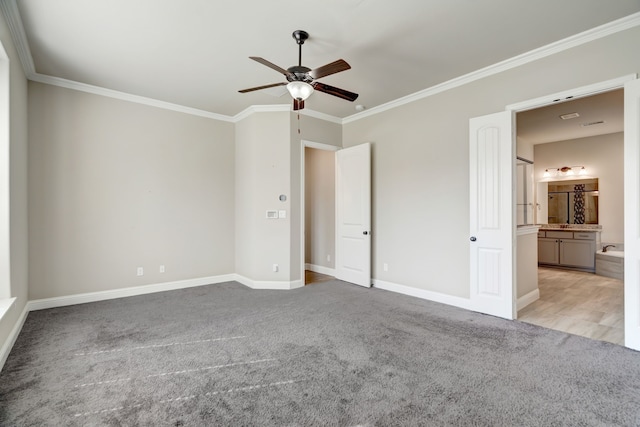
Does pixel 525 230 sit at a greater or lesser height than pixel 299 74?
lesser

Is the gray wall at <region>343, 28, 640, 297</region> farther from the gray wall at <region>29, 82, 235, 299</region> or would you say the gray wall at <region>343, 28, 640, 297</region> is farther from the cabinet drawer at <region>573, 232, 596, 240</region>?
the cabinet drawer at <region>573, 232, 596, 240</region>

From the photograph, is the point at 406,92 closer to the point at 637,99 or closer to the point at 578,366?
the point at 637,99

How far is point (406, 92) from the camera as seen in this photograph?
4.39 m

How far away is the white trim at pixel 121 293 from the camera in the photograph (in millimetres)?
3910

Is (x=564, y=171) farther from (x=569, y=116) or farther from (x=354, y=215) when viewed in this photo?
(x=354, y=215)

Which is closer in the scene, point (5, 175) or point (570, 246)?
point (5, 175)

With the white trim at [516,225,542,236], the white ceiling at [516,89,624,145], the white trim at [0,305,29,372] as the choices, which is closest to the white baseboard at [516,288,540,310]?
the white trim at [516,225,542,236]

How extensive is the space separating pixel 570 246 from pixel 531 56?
5.19 meters

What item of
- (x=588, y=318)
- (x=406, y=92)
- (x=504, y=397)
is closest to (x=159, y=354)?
(x=504, y=397)

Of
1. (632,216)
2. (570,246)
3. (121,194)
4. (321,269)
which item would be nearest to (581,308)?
(632,216)

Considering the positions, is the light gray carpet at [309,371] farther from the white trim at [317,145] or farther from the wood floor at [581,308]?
the white trim at [317,145]

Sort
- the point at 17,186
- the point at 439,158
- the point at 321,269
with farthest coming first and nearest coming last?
the point at 321,269
the point at 439,158
the point at 17,186

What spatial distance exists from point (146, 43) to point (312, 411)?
3667mm

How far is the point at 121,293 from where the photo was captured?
442 cm
